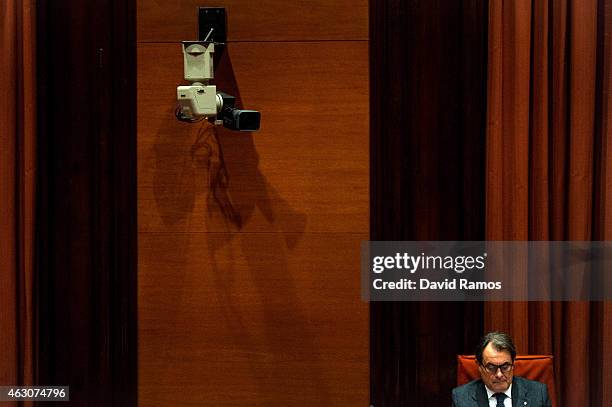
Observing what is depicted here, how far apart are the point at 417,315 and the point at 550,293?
71cm

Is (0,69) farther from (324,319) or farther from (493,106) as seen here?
(493,106)

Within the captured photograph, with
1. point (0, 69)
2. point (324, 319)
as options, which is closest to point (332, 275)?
point (324, 319)

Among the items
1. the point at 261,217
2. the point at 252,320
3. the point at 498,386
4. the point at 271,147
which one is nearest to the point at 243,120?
the point at 271,147

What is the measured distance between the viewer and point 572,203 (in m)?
4.36

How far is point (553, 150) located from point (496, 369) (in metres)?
1.42

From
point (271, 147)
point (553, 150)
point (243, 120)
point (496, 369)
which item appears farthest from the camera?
point (271, 147)

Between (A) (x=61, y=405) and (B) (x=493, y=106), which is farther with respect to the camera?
(A) (x=61, y=405)

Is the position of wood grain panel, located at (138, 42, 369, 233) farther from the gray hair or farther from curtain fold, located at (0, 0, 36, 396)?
the gray hair

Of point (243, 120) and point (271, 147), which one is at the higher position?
point (243, 120)

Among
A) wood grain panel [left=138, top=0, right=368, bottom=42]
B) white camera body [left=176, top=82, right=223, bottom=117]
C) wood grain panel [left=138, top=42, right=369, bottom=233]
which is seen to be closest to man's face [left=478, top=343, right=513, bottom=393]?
wood grain panel [left=138, top=42, right=369, bottom=233]

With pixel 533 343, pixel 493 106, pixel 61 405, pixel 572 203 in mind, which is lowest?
pixel 61 405

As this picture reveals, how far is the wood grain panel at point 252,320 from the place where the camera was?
4.54m

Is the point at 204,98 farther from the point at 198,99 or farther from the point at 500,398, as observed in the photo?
the point at 500,398

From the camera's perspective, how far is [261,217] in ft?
14.9
